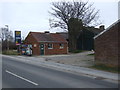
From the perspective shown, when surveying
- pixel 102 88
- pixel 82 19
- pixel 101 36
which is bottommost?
pixel 102 88

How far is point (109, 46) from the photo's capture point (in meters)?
18.2

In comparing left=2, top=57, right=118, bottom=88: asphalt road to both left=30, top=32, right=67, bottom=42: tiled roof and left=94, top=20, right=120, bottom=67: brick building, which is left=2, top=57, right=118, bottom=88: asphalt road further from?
left=30, top=32, right=67, bottom=42: tiled roof

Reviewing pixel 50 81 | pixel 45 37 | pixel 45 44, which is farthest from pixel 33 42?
pixel 50 81

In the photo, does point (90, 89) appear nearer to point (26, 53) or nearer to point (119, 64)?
point (119, 64)

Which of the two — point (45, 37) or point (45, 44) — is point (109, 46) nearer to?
point (45, 44)

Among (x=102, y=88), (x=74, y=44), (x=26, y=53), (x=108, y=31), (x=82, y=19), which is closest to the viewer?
(x=102, y=88)

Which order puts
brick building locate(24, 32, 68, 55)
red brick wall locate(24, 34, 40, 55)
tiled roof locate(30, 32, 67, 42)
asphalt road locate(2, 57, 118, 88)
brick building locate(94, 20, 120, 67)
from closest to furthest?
asphalt road locate(2, 57, 118, 88) → brick building locate(94, 20, 120, 67) → red brick wall locate(24, 34, 40, 55) → brick building locate(24, 32, 68, 55) → tiled roof locate(30, 32, 67, 42)

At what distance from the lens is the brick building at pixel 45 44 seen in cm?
3534

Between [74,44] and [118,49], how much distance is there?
93.2 feet

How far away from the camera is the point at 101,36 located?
19.3 m

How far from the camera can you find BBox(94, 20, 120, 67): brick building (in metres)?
17.4

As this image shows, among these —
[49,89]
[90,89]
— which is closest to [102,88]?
[90,89]

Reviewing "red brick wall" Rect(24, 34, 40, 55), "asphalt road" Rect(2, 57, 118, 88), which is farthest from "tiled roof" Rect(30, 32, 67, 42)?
"asphalt road" Rect(2, 57, 118, 88)

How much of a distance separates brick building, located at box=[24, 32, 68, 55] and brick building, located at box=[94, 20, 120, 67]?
17.0 metres
